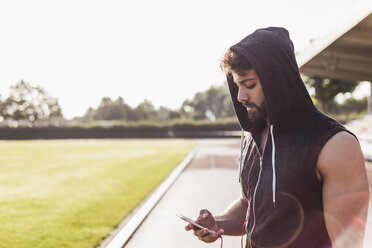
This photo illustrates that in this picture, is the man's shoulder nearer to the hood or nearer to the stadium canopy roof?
the hood

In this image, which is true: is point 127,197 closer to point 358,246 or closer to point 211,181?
point 211,181

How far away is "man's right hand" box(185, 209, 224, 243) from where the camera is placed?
6.21 ft

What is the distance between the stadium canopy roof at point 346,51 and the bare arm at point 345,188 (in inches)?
164

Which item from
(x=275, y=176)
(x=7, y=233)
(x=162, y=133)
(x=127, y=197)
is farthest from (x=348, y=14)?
(x=162, y=133)

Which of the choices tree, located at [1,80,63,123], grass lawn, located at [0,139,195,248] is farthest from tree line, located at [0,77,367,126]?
grass lawn, located at [0,139,195,248]

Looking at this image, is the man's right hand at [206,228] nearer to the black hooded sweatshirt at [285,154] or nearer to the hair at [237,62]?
the black hooded sweatshirt at [285,154]

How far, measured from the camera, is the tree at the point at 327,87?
3662 cm

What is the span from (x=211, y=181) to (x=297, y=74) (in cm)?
940

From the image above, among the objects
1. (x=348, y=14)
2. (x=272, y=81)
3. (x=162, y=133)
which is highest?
(x=348, y=14)

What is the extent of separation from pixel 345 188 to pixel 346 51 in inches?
272

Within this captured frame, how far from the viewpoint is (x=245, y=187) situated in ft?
6.28

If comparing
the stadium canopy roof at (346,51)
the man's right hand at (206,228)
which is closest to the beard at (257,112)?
the man's right hand at (206,228)

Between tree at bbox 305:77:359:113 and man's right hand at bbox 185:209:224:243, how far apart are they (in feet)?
128

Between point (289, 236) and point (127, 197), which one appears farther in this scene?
point (127, 197)
